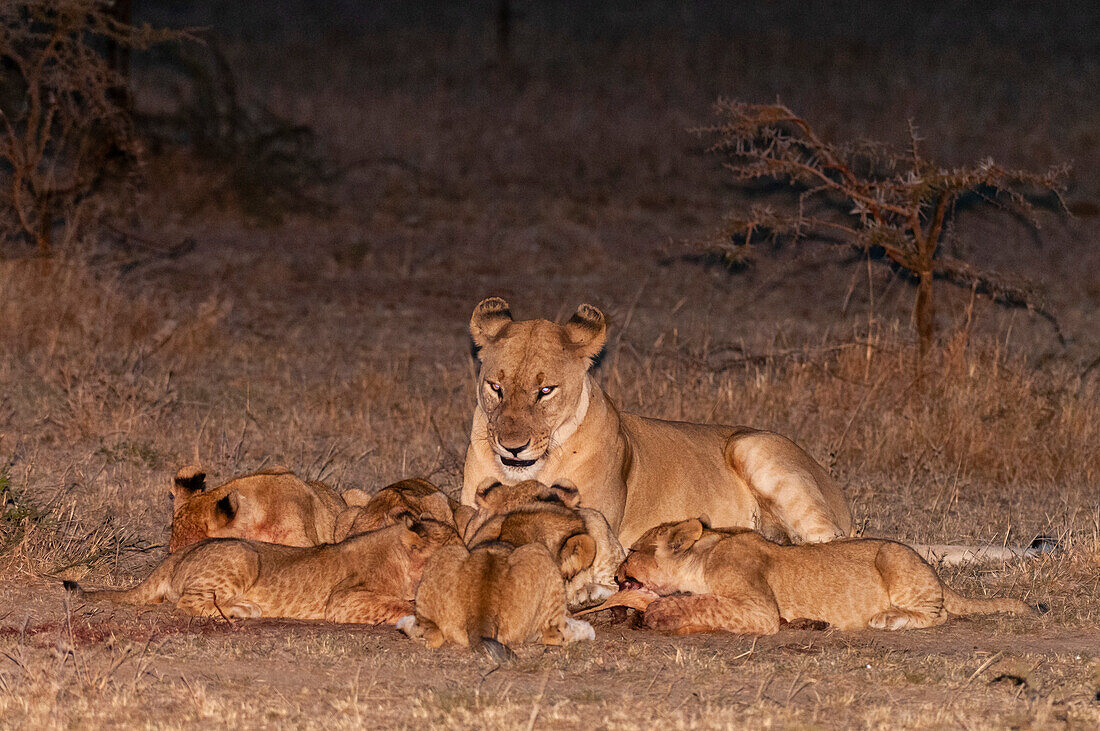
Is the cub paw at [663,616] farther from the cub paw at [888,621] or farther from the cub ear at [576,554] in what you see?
the cub paw at [888,621]

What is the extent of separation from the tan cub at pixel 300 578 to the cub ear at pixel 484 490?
30 cm

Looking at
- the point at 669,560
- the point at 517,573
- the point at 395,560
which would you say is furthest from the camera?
the point at 669,560

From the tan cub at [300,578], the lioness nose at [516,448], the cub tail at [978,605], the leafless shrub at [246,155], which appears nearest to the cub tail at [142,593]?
the tan cub at [300,578]

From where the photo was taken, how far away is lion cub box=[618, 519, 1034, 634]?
557cm

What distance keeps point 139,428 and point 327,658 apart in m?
4.38

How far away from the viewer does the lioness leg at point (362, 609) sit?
18.2ft

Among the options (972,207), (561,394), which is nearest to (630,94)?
(972,207)

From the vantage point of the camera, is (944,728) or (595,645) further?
(595,645)

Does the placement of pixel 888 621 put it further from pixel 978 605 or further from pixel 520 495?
pixel 520 495

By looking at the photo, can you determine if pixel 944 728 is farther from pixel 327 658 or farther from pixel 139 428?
pixel 139 428

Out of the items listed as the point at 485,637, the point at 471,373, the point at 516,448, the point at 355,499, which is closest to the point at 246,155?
the point at 471,373

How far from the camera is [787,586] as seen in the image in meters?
5.71

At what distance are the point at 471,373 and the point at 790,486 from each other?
422 cm

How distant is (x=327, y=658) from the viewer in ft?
16.3
